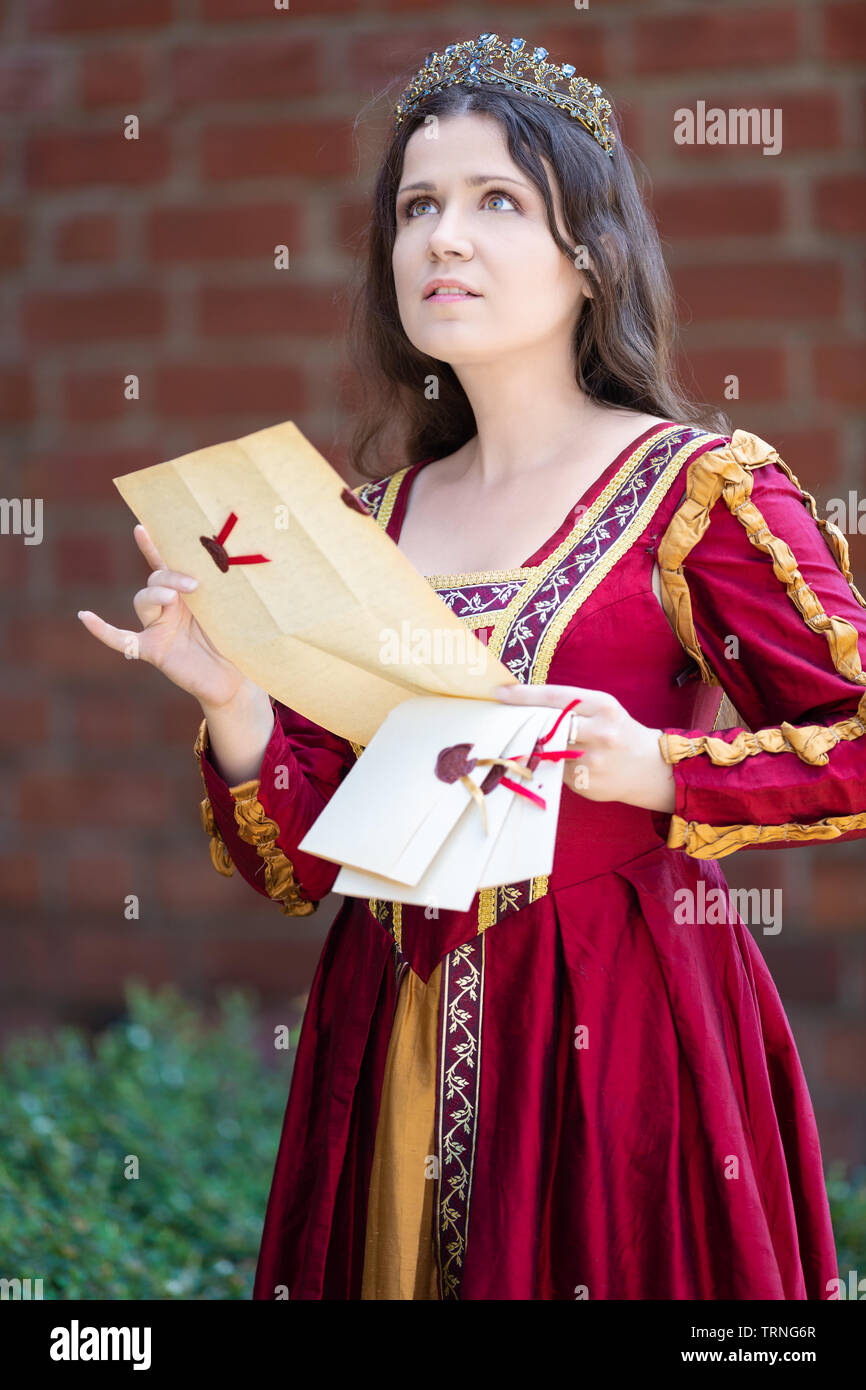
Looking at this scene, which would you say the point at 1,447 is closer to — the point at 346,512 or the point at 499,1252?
the point at 346,512

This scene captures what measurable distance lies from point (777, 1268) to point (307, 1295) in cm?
45

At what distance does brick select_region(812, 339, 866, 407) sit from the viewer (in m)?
2.92

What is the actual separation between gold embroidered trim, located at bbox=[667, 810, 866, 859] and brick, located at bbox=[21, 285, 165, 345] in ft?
7.30

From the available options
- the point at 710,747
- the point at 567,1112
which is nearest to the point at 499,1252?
the point at 567,1112

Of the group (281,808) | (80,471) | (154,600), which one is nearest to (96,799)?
(80,471)

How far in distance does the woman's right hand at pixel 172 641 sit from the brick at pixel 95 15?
2.19m

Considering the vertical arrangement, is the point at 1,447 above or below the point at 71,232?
below

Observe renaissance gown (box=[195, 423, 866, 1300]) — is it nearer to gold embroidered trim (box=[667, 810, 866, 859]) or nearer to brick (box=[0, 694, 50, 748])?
gold embroidered trim (box=[667, 810, 866, 859])

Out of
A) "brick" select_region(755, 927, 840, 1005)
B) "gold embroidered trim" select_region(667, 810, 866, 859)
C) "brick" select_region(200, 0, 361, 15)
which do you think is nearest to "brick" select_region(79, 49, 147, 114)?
"brick" select_region(200, 0, 361, 15)

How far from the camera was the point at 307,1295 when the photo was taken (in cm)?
143

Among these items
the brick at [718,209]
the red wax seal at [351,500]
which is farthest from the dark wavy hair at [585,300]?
the brick at [718,209]

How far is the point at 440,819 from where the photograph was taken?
1212mm

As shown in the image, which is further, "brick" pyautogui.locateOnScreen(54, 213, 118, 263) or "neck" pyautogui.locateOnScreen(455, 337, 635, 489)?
"brick" pyautogui.locateOnScreen(54, 213, 118, 263)

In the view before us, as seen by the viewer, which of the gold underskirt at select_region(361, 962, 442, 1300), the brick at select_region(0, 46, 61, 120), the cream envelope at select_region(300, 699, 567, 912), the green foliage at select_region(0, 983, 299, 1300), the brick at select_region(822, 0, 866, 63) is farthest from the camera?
the brick at select_region(0, 46, 61, 120)
